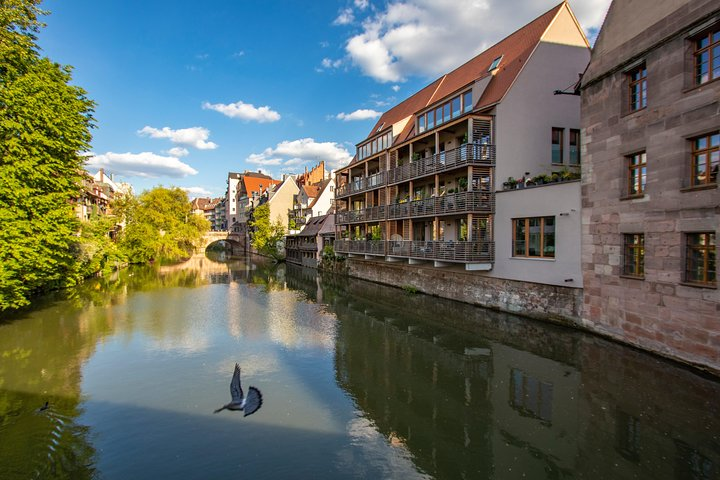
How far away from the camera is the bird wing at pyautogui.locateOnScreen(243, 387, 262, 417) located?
9.43m

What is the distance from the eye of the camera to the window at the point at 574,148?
20.7 metres

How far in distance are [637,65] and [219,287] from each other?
31.2 metres

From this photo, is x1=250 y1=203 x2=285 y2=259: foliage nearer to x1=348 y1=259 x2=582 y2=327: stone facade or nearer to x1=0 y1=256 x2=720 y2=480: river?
x1=348 y1=259 x2=582 y2=327: stone facade

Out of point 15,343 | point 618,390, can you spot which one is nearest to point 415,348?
point 618,390

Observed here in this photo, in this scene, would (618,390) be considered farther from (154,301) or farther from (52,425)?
(154,301)

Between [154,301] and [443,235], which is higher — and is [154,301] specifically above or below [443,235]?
below

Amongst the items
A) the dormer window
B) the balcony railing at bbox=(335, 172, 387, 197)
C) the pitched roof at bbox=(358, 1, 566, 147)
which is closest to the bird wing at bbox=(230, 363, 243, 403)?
the pitched roof at bbox=(358, 1, 566, 147)

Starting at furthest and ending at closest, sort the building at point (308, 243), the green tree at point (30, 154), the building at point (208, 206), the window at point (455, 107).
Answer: the building at point (208, 206) → the building at point (308, 243) → the window at point (455, 107) → the green tree at point (30, 154)

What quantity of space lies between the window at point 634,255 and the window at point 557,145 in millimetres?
8405

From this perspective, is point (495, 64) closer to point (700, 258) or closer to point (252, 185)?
point (700, 258)

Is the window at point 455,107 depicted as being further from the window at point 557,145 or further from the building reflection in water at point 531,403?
the building reflection in water at point 531,403

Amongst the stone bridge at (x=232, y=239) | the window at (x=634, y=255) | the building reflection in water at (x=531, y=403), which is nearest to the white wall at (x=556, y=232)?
the window at (x=634, y=255)

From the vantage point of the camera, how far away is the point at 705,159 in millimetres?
10836

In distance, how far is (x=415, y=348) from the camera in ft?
47.7
